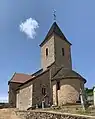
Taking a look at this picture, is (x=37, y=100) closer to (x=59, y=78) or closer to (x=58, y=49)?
(x=59, y=78)

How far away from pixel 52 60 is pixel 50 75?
11.6ft

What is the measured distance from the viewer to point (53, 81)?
103 ft

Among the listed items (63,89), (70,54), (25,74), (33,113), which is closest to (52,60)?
(70,54)

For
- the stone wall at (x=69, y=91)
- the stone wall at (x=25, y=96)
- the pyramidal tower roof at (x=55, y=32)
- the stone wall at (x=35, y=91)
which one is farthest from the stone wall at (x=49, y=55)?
the stone wall at (x=69, y=91)

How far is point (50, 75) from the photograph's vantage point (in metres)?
32.5

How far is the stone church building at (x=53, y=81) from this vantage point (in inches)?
1144

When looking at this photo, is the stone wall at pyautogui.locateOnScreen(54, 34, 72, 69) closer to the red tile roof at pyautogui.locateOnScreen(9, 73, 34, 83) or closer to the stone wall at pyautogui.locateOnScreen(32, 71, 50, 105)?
the stone wall at pyautogui.locateOnScreen(32, 71, 50, 105)

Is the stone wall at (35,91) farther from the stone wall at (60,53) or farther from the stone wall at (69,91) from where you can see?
the stone wall at (60,53)

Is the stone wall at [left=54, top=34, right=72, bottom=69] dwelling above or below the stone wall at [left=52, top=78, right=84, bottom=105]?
above

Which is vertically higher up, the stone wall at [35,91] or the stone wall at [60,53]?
the stone wall at [60,53]

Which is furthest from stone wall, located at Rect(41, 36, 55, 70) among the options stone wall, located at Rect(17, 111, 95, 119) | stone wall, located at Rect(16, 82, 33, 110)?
stone wall, located at Rect(17, 111, 95, 119)

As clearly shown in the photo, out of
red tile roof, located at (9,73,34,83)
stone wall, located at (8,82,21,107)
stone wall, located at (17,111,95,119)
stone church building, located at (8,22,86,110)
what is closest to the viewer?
stone wall, located at (17,111,95,119)

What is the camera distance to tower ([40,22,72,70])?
116 ft

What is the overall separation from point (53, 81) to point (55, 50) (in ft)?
21.3
